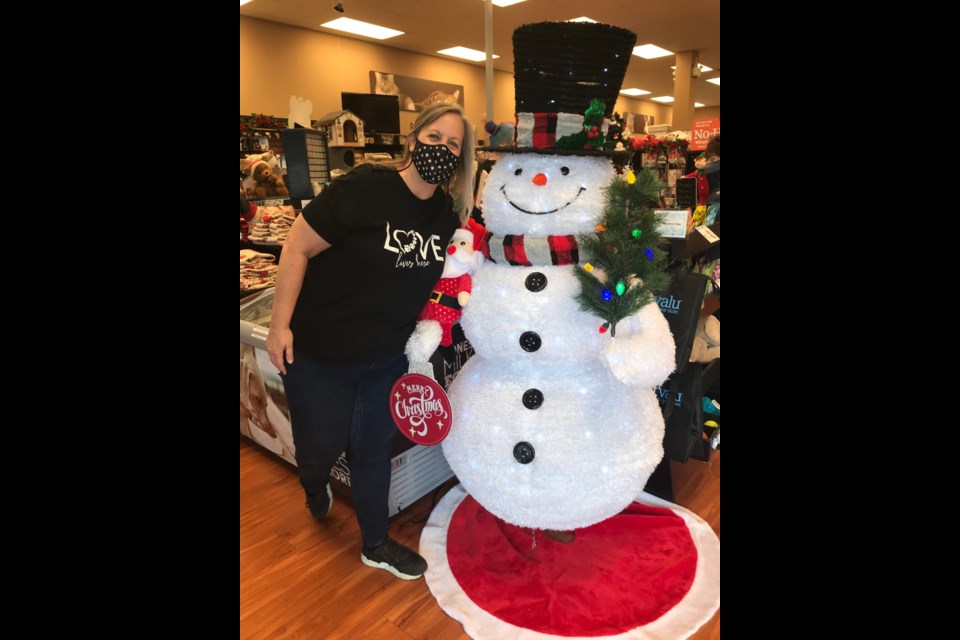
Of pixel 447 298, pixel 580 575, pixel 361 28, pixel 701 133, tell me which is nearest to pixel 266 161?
pixel 447 298

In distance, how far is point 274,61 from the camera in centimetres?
729

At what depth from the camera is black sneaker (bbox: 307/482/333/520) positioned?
2.10 metres

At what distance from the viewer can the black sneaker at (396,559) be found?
1.83 meters

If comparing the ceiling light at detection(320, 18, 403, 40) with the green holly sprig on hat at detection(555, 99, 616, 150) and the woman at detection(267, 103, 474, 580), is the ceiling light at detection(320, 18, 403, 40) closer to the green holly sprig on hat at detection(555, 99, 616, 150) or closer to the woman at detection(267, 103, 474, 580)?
the woman at detection(267, 103, 474, 580)

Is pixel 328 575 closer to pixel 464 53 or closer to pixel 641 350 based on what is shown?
pixel 641 350

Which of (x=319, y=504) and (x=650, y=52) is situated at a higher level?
(x=650, y=52)

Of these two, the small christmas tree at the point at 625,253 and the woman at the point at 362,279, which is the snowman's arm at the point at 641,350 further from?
the woman at the point at 362,279

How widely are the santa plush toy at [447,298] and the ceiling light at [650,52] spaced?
8.73 meters

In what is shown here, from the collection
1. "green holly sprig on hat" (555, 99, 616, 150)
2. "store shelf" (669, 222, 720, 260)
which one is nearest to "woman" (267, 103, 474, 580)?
"green holly sprig on hat" (555, 99, 616, 150)

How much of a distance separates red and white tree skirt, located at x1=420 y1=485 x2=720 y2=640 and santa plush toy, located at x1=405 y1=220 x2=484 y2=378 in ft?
2.33

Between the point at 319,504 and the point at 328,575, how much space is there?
313mm

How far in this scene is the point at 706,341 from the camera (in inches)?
89.2

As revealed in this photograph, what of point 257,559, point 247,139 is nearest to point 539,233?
point 257,559
